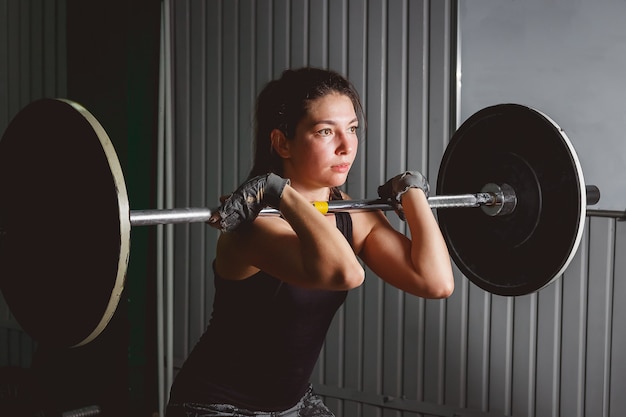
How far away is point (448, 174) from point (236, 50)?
1.78m

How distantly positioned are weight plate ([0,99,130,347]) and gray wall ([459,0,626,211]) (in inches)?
81.4

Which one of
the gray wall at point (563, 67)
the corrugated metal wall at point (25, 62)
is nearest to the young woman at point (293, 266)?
the gray wall at point (563, 67)

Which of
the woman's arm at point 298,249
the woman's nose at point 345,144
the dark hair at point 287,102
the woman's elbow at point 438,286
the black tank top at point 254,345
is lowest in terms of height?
the black tank top at point 254,345

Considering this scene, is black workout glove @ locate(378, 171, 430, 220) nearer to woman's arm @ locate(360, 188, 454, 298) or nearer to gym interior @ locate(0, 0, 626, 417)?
woman's arm @ locate(360, 188, 454, 298)

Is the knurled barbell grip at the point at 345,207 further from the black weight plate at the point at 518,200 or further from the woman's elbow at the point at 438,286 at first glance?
the woman's elbow at the point at 438,286

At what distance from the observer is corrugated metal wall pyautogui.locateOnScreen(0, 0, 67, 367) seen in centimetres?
467

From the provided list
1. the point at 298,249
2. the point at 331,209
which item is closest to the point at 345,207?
the point at 331,209

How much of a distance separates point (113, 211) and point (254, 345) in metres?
0.66

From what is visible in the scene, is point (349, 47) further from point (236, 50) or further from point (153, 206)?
point (153, 206)

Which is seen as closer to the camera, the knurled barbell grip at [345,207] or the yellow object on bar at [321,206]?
the knurled barbell grip at [345,207]

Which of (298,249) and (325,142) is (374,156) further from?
(298,249)

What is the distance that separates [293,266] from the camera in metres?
1.95

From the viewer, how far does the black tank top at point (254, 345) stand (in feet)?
6.82

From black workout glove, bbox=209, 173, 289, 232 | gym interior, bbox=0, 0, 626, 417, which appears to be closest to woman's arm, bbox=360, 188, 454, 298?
gym interior, bbox=0, 0, 626, 417
